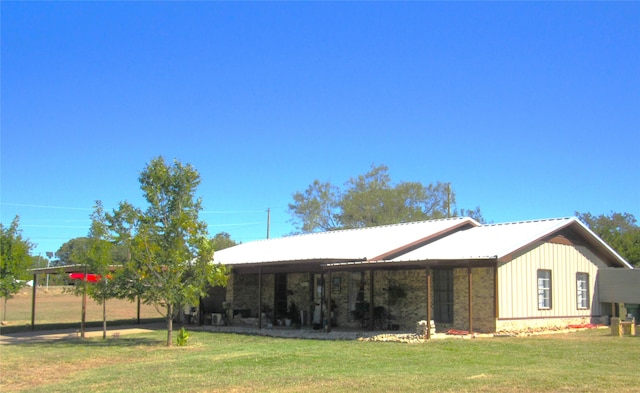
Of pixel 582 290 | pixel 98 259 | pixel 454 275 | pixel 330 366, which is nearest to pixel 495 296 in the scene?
pixel 454 275

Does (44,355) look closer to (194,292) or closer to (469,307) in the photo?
(194,292)

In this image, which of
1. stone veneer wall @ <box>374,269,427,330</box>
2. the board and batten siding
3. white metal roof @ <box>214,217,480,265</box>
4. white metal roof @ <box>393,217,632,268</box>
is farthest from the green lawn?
white metal roof @ <box>214,217,480,265</box>

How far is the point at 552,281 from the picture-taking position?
70.5 feet

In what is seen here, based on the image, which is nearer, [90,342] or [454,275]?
[90,342]

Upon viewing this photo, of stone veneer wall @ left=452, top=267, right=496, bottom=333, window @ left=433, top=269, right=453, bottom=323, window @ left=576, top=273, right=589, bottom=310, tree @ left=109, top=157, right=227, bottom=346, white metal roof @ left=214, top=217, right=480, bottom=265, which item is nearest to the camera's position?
tree @ left=109, top=157, right=227, bottom=346

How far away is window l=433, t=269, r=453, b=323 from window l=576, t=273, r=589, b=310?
5058 millimetres

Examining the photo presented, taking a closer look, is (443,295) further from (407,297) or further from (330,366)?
(330,366)

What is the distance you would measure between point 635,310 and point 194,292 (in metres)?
15.9

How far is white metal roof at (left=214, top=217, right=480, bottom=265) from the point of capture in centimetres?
2172

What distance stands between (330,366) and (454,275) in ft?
29.5

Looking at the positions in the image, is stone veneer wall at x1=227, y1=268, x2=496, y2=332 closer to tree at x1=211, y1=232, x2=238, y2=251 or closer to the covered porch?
the covered porch

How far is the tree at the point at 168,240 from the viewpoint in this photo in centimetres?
1753

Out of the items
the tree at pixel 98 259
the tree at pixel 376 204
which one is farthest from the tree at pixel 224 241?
the tree at pixel 98 259

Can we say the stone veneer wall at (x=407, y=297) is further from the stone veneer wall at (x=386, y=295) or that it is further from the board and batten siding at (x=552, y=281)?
the board and batten siding at (x=552, y=281)
